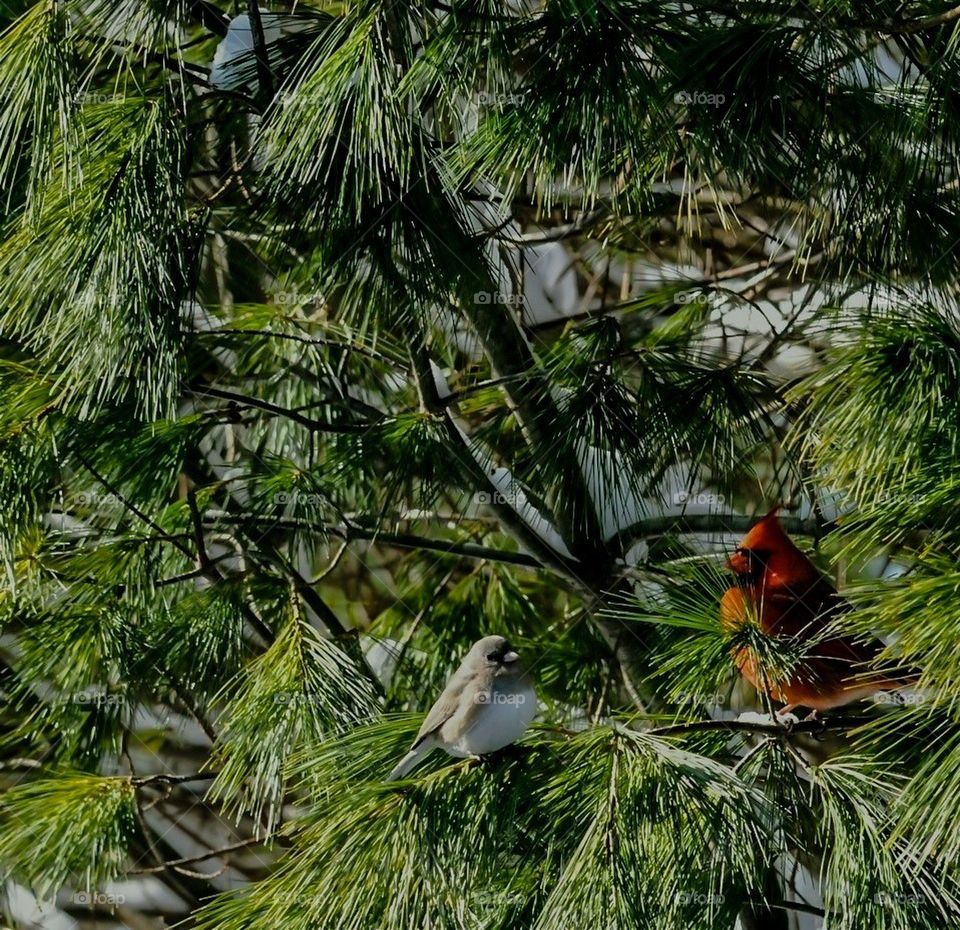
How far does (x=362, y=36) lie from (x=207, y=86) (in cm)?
25

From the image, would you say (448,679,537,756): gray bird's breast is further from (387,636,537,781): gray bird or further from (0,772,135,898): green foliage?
(0,772,135,898): green foliage

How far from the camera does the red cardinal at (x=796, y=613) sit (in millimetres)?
1045

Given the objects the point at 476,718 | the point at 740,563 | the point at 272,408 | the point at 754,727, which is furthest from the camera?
the point at 272,408

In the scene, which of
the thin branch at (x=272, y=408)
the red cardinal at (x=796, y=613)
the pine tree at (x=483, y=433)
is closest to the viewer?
the pine tree at (x=483, y=433)

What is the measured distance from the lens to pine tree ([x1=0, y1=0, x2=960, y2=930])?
94 cm

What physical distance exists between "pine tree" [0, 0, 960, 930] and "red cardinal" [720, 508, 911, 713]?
0.09 feet

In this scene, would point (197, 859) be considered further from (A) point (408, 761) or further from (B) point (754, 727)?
(B) point (754, 727)

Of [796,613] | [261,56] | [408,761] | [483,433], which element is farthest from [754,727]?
[261,56]

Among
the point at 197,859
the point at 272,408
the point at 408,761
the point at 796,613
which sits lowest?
the point at 197,859

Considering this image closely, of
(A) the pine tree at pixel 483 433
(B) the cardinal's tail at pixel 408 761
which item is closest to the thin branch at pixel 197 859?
(A) the pine tree at pixel 483 433

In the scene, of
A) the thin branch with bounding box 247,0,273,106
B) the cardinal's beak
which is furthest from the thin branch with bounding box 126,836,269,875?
the thin branch with bounding box 247,0,273,106

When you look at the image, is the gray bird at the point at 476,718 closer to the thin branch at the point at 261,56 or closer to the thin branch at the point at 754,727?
the thin branch at the point at 754,727

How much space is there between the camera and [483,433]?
4.67ft

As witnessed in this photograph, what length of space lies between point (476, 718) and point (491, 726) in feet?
0.05
